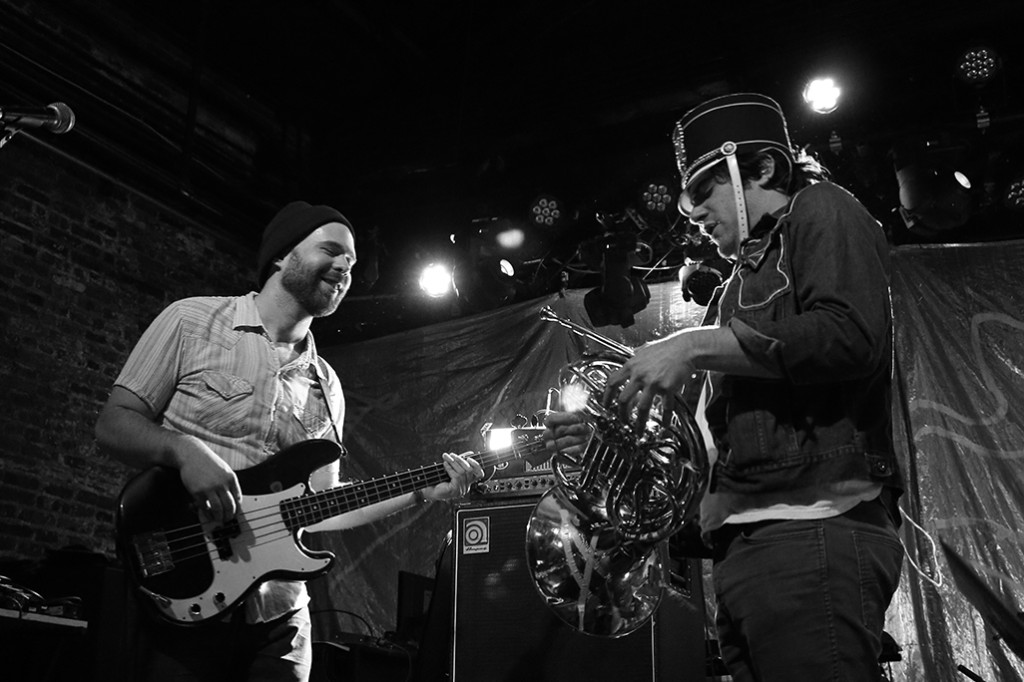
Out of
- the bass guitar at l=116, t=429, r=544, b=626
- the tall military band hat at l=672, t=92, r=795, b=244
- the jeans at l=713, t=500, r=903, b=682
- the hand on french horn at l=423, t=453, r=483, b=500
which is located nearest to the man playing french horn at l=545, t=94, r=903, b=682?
the jeans at l=713, t=500, r=903, b=682

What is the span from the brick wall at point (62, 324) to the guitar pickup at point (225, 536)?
361 centimetres

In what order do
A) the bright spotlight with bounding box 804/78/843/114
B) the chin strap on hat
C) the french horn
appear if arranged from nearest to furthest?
the french horn → the chin strap on hat → the bright spotlight with bounding box 804/78/843/114

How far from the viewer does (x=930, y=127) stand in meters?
5.83

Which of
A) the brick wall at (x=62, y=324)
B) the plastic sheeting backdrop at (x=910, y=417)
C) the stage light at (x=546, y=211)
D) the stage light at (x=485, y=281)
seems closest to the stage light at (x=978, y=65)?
the plastic sheeting backdrop at (x=910, y=417)

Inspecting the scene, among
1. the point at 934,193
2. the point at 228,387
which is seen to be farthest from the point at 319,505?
the point at 934,193

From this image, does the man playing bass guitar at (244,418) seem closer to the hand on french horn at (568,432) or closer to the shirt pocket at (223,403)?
the shirt pocket at (223,403)

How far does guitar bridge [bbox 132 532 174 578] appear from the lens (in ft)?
8.64

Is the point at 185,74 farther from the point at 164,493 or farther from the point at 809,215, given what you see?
the point at 809,215

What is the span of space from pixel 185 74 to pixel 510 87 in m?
2.57

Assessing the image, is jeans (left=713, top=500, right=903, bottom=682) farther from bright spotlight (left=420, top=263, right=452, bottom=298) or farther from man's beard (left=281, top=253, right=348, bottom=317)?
bright spotlight (left=420, top=263, right=452, bottom=298)

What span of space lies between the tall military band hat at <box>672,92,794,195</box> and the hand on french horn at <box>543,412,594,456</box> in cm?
65

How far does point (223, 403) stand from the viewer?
9.64ft

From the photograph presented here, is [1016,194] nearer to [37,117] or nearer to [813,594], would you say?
[813,594]

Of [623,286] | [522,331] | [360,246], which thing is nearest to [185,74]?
[360,246]
